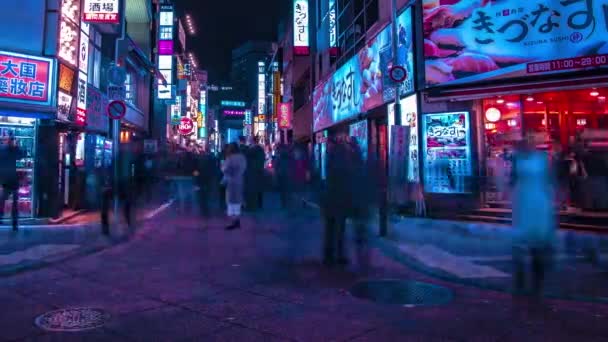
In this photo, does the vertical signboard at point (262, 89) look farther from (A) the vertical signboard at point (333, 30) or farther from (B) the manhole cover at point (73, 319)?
(B) the manhole cover at point (73, 319)

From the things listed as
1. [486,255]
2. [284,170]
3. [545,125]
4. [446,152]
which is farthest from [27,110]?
[545,125]

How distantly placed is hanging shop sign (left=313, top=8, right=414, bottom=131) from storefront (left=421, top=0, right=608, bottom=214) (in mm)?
968

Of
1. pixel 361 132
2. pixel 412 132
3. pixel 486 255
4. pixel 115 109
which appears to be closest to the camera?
pixel 486 255

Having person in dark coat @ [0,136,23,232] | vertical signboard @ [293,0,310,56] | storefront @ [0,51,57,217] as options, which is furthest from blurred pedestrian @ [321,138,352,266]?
vertical signboard @ [293,0,310,56]

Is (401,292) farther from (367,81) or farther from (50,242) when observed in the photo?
(367,81)

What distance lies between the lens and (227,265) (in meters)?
7.68

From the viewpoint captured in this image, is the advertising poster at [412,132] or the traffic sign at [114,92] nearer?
the traffic sign at [114,92]

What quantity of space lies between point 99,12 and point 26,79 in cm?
326

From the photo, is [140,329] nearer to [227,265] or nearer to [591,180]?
[227,265]

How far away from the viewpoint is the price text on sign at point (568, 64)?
10.8 meters

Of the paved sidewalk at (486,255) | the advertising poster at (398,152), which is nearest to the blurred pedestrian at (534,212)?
the paved sidewalk at (486,255)

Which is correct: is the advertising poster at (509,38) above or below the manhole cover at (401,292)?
above

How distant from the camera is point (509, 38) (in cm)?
1205

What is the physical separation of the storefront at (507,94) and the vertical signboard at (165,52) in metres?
25.3
